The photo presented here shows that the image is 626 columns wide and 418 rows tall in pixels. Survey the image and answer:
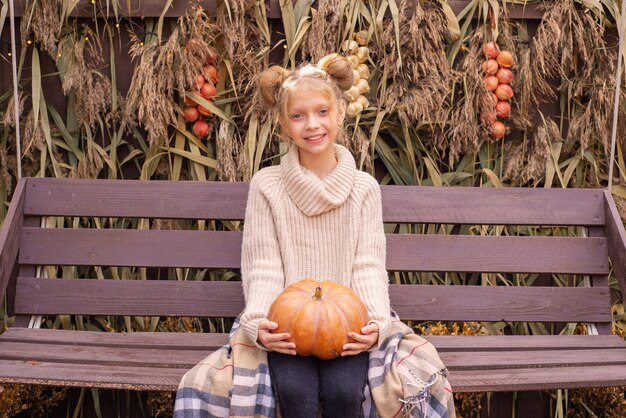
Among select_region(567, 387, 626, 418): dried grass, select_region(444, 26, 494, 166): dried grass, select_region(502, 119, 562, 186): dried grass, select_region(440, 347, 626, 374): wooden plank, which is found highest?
select_region(444, 26, 494, 166): dried grass

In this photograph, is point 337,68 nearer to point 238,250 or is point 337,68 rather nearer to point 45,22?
point 238,250

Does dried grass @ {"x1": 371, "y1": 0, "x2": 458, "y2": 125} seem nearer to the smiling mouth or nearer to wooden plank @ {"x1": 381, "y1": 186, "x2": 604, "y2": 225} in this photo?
wooden plank @ {"x1": 381, "y1": 186, "x2": 604, "y2": 225}

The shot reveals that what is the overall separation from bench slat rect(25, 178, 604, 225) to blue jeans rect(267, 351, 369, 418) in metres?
0.86

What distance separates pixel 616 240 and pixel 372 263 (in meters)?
0.96

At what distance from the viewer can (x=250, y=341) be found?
7.29 ft

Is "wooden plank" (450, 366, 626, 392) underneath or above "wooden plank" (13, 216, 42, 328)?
underneath

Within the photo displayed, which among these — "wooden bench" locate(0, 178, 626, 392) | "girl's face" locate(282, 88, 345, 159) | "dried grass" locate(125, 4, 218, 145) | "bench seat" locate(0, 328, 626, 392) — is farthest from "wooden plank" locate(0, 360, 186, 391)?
"dried grass" locate(125, 4, 218, 145)

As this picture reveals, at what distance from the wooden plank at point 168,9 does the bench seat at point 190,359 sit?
3.97ft

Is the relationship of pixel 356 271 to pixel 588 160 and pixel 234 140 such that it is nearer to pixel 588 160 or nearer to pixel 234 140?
pixel 234 140

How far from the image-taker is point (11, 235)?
2.75 meters

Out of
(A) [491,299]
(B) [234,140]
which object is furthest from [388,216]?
(B) [234,140]

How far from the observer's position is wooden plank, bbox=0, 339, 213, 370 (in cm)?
242

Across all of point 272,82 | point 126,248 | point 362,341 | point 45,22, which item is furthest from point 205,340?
point 45,22

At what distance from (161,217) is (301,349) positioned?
1003mm
